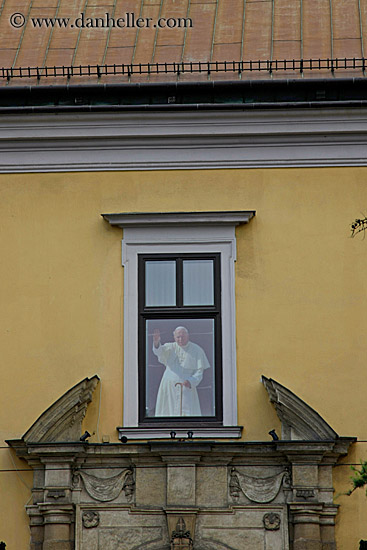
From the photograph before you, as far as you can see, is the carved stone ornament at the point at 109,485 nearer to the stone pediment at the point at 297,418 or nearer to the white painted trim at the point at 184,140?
the stone pediment at the point at 297,418

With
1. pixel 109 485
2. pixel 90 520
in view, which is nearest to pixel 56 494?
pixel 90 520

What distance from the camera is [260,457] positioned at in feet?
39.0

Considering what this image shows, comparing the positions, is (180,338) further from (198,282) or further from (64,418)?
(64,418)

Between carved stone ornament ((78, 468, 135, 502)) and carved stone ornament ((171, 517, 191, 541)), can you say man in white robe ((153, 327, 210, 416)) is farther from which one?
carved stone ornament ((171, 517, 191, 541))

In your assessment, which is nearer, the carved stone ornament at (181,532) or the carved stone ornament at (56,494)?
the carved stone ornament at (181,532)

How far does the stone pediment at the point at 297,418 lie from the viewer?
11.8 metres

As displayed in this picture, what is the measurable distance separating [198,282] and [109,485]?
7.62 feet

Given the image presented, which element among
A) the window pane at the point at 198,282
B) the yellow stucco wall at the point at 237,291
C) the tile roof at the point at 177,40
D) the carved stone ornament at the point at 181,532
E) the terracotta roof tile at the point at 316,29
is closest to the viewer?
the carved stone ornament at the point at 181,532

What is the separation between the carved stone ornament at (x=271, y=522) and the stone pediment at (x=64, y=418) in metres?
2.07

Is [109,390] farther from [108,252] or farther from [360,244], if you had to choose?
[360,244]

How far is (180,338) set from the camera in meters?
12.5

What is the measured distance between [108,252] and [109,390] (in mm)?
1486

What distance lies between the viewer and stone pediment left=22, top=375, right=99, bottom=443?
39.4 feet

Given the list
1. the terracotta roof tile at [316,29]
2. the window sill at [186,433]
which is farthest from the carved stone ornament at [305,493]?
the terracotta roof tile at [316,29]
